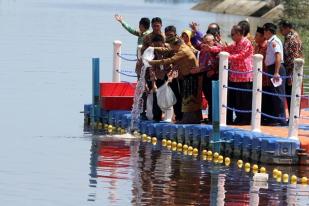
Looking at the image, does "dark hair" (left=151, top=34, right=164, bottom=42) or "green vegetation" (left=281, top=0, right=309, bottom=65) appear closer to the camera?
"dark hair" (left=151, top=34, right=164, bottom=42)

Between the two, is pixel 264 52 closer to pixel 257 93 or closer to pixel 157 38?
pixel 257 93

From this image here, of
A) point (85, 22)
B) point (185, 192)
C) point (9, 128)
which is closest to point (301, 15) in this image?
point (85, 22)

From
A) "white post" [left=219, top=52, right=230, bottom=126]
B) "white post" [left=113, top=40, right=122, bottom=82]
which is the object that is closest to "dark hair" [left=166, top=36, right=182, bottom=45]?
"white post" [left=219, top=52, right=230, bottom=126]

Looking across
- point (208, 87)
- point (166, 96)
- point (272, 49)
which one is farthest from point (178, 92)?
point (272, 49)

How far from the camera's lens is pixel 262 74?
68.3 ft

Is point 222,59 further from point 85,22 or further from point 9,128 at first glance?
point 85,22

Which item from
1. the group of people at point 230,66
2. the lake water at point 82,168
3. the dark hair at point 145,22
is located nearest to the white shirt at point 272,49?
the group of people at point 230,66

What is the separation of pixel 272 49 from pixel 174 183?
3.69m

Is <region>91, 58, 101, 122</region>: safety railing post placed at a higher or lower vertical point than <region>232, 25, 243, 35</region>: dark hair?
lower

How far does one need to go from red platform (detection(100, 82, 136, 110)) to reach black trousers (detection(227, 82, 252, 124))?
3.69 m

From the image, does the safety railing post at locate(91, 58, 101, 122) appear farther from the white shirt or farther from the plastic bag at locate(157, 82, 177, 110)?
the white shirt

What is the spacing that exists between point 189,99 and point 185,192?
15.5ft

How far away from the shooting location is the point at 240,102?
21.6m

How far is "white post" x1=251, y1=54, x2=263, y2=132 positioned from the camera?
20109mm
